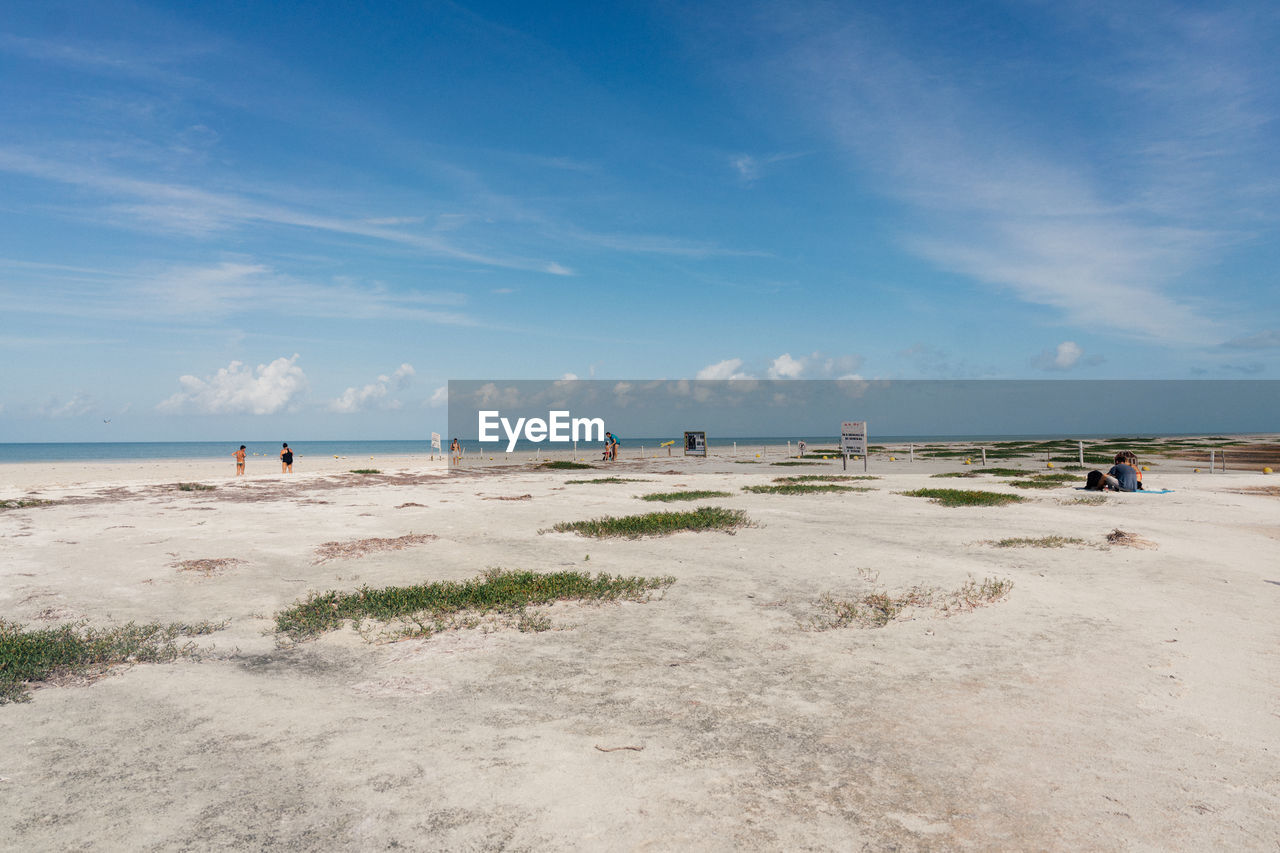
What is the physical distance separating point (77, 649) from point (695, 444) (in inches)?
2384

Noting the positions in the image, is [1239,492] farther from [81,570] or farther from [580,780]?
[81,570]

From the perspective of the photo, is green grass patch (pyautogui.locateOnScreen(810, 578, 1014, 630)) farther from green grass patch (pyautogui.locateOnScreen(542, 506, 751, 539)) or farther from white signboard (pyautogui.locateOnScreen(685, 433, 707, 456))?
white signboard (pyautogui.locateOnScreen(685, 433, 707, 456))

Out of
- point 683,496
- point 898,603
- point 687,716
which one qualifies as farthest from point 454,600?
point 683,496

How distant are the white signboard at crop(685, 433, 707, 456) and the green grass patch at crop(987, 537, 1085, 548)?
50.6m

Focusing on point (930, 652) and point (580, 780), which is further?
point (930, 652)

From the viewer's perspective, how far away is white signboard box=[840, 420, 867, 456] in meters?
34.2

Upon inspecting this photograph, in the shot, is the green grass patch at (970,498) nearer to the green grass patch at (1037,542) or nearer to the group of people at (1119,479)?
the group of people at (1119,479)

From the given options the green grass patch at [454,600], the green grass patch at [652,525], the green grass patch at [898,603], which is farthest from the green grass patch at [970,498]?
the green grass patch at [454,600]

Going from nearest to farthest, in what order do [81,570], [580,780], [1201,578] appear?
[580,780]
[1201,578]
[81,570]

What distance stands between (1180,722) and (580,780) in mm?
4855

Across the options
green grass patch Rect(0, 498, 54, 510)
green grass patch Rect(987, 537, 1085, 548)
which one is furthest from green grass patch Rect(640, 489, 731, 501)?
green grass patch Rect(0, 498, 54, 510)

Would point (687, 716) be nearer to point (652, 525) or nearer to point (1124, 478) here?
point (652, 525)

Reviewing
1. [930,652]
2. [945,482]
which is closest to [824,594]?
[930,652]

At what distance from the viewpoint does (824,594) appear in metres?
9.59
